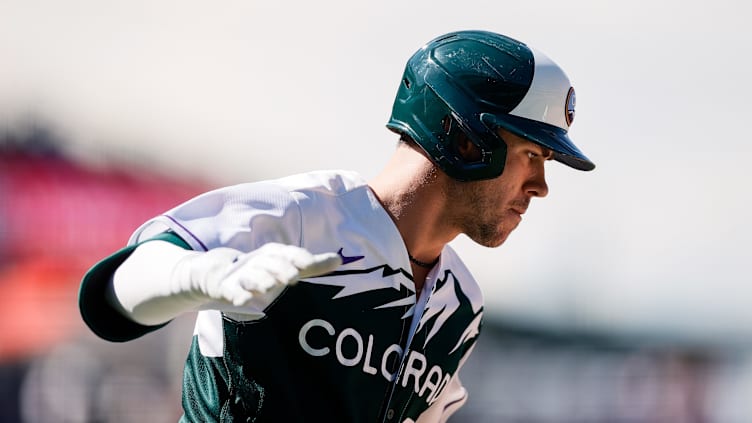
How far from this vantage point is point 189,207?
383 centimetres

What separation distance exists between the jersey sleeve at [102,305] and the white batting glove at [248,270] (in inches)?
16.4

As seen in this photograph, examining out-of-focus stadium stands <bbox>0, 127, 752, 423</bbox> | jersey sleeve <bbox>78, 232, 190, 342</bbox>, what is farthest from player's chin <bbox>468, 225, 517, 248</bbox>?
out-of-focus stadium stands <bbox>0, 127, 752, 423</bbox>

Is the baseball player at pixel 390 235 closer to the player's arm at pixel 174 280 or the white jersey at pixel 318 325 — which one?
the white jersey at pixel 318 325

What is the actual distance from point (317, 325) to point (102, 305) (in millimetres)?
938

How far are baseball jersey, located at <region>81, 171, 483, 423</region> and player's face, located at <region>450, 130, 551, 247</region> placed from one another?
12.1 inches

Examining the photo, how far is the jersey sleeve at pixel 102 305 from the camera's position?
11.7ft

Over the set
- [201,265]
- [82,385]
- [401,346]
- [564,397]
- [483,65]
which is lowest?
[82,385]

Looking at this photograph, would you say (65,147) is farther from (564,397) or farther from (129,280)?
(129,280)

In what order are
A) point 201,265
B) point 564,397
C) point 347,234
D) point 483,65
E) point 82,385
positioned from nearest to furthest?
point 201,265, point 347,234, point 483,65, point 82,385, point 564,397

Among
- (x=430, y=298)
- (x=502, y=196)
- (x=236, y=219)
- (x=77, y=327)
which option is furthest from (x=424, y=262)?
(x=77, y=327)

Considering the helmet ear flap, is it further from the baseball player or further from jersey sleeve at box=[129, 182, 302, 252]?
jersey sleeve at box=[129, 182, 302, 252]

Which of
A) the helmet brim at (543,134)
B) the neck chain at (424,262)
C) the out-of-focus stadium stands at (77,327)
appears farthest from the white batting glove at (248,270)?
the out-of-focus stadium stands at (77,327)

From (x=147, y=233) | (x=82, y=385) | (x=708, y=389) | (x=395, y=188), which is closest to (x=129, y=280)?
(x=147, y=233)

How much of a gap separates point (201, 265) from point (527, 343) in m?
12.3
